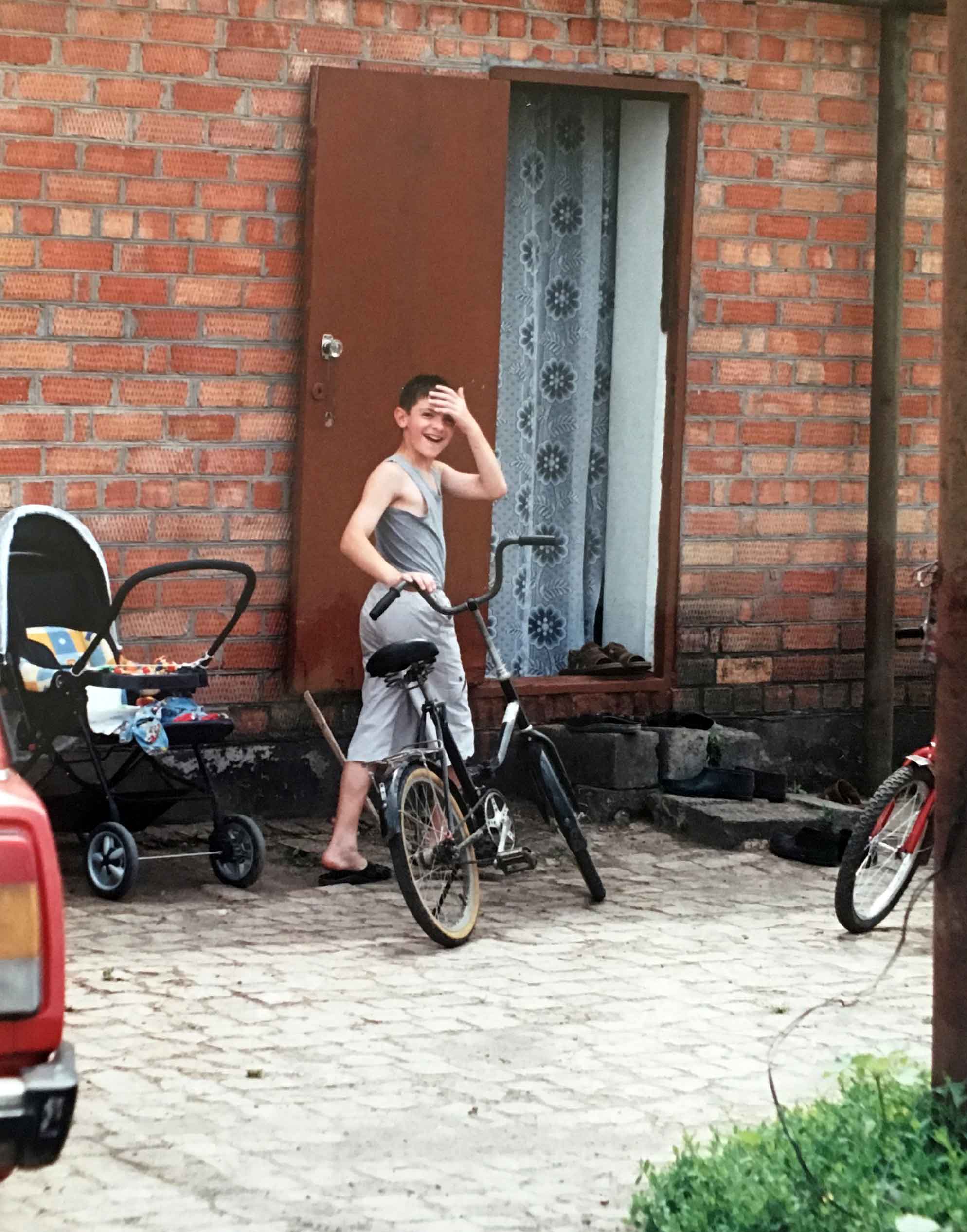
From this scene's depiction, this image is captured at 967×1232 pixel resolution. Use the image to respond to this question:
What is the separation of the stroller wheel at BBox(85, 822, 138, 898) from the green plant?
3249 millimetres

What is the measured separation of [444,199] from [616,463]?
1653mm

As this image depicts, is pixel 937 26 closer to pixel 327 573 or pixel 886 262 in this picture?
pixel 886 262

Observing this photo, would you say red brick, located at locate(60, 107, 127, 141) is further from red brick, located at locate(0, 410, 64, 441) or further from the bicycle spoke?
the bicycle spoke

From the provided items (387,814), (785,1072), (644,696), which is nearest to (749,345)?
(644,696)

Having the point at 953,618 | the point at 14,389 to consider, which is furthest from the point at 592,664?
the point at 953,618

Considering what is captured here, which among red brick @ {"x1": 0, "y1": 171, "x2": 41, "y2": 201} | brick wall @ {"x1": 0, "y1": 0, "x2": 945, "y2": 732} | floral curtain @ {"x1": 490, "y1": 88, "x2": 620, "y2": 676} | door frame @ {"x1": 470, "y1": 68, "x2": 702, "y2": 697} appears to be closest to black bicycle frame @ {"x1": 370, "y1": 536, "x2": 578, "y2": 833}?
brick wall @ {"x1": 0, "y1": 0, "x2": 945, "y2": 732}

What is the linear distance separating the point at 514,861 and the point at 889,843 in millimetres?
1351

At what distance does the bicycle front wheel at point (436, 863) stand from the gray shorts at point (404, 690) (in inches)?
21.5

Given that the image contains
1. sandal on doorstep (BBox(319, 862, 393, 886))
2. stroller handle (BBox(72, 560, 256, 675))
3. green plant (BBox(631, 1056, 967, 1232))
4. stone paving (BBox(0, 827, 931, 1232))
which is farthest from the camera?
sandal on doorstep (BBox(319, 862, 393, 886))

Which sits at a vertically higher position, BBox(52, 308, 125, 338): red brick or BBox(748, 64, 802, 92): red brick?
BBox(748, 64, 802, 92): red brick

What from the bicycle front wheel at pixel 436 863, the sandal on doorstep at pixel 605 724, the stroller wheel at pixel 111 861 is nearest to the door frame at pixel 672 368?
the sandal on doorstep at pixel 605 724

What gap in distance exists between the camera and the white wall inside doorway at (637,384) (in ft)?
31.8

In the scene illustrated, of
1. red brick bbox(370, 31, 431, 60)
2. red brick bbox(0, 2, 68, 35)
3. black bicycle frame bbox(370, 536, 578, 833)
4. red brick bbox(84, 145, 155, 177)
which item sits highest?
red brick bbox(370, 31, 431, 60)

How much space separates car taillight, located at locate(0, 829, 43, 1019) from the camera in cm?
348
